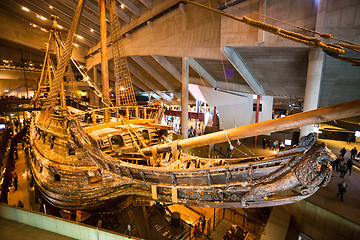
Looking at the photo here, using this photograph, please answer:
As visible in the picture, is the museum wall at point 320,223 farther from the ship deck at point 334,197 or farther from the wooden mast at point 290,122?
the wooden mast at point 290,122

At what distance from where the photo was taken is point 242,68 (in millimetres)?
11273

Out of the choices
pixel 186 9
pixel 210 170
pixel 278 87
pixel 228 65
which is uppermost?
pixel 186 9

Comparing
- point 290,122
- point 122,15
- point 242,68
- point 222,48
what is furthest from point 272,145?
point 122,15

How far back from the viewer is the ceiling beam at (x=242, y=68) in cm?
983

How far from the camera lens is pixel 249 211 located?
8250 millimetres

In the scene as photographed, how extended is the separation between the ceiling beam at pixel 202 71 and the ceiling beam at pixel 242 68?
323 centimetres

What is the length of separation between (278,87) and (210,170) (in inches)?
438

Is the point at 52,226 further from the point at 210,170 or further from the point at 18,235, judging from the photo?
the point at 210,170

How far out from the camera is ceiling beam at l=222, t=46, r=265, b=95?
32.2 feet

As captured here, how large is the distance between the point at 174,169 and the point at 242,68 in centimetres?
907

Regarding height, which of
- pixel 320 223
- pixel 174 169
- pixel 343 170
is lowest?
pixel 320 223

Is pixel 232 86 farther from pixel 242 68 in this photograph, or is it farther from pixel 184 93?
pixel 184 93

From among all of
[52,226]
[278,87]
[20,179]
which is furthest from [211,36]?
[20,179]

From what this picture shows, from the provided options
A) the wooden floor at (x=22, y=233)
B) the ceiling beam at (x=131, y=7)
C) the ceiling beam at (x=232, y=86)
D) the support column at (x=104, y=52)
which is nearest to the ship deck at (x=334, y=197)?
the wooden floor at (x=22, y=233)
